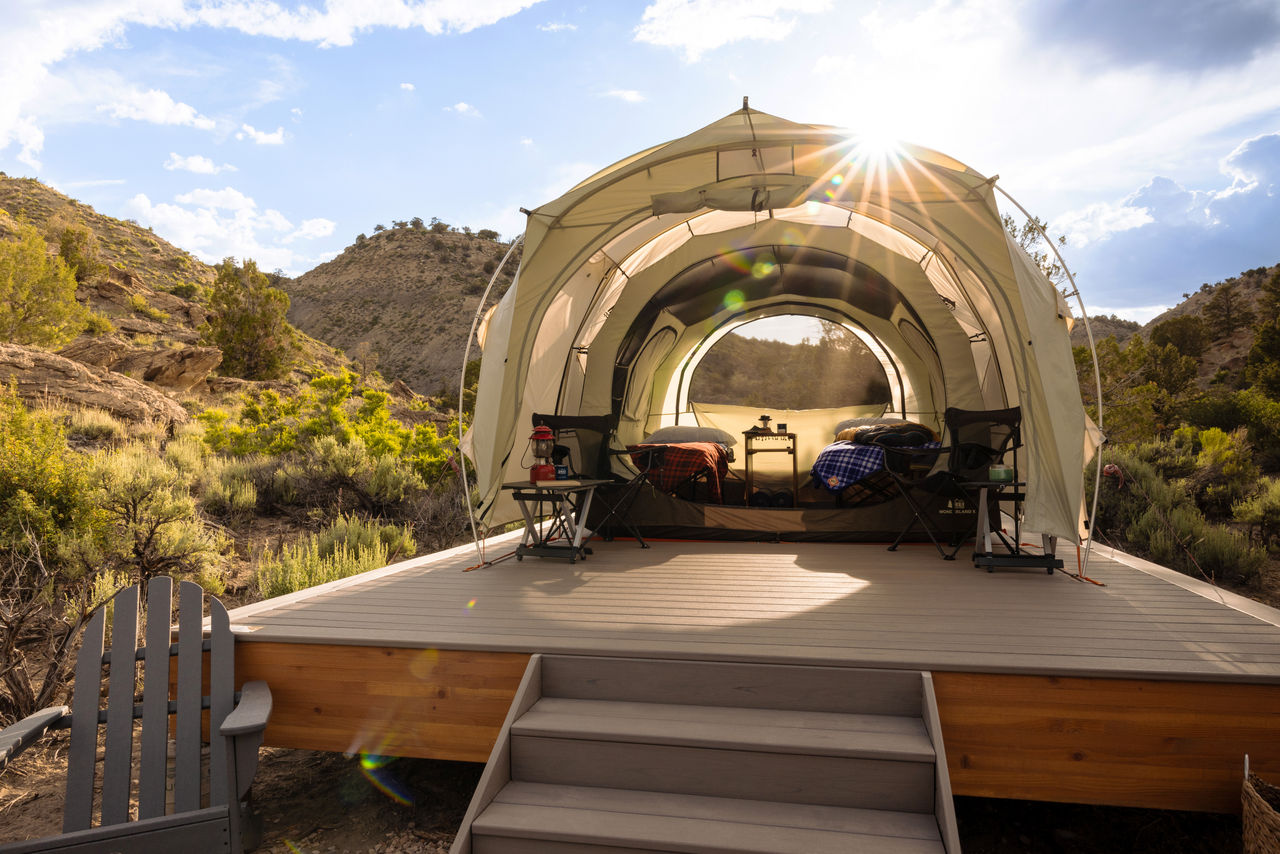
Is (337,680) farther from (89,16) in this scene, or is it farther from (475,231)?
(475,231)

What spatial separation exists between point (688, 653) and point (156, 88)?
19.2 meters

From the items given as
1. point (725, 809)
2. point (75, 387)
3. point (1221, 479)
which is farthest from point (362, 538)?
point (1221, 479)

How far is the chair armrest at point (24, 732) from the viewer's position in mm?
2061

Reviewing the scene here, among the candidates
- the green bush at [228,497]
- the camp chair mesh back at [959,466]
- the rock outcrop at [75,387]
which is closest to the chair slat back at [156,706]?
the camp chair mesh back at [959,466]

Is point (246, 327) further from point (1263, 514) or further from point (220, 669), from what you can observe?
point (1263, 514)

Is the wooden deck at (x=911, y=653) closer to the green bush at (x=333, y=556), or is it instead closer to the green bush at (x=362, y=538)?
the green bush at (x=333, y=556)

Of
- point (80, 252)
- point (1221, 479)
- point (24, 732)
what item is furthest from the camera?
point (80, 252)

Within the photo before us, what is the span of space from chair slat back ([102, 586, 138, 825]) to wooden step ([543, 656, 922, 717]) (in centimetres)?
147

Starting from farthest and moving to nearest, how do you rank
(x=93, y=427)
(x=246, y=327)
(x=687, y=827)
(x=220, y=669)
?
(x=246, y=327) → (x=93, y=427) → (x=220, y=669) → (x=687, y=827)

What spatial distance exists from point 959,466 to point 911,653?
Answer: 98.5 inches

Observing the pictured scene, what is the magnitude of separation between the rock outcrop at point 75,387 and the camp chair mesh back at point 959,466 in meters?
10.6

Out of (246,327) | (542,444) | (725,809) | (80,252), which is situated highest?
(80,252)

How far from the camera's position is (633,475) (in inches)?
219

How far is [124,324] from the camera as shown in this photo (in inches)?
653
